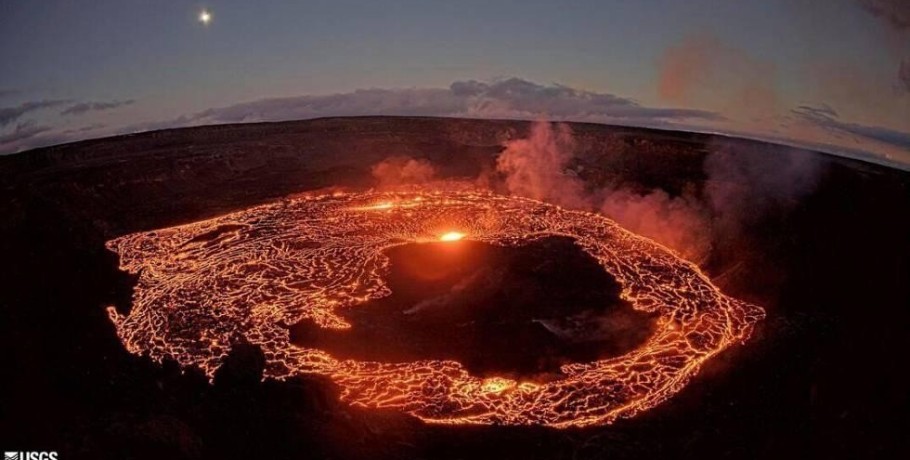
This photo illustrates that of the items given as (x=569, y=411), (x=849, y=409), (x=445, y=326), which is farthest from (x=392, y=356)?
(x=849, y=409)

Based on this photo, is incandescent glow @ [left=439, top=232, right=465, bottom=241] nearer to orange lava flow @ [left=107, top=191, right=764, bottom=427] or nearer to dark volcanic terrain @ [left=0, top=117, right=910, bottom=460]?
orange lava flow @ [left=107, top=191, right=764, bottom=427]

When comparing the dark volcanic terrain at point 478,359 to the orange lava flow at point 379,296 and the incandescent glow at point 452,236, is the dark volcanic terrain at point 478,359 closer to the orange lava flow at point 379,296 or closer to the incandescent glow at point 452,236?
the orange lava flow at point 379,296

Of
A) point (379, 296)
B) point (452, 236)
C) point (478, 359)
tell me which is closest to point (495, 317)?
point (478, 359)

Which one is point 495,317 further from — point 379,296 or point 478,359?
point 379,296

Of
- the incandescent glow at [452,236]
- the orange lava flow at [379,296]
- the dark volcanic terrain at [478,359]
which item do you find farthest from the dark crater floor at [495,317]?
the incandescent glow at [452,236]

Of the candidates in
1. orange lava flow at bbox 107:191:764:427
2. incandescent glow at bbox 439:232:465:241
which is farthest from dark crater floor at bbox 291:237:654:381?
incandescent glow at bbox 439:232:465:241
